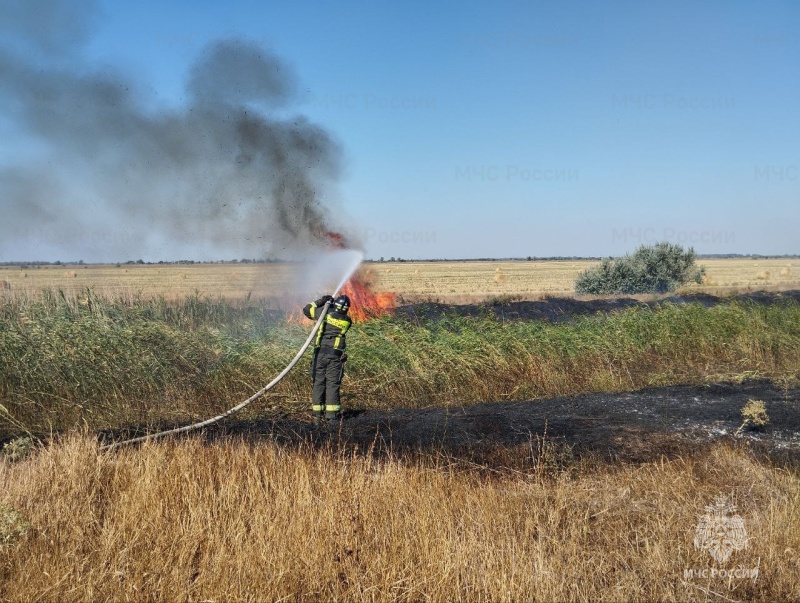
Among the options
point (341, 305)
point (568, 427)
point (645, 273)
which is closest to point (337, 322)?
point (341, 305)

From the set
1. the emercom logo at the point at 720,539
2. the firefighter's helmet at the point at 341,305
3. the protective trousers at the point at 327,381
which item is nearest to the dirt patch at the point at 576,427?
the protective trousers at the point at 327,381

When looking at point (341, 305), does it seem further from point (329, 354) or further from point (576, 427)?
point (576, 427)

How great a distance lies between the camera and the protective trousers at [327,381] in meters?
8.55

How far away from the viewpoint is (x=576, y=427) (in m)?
7.66

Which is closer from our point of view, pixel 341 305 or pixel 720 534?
pixel 720 534

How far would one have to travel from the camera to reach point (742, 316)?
1420 centimetres

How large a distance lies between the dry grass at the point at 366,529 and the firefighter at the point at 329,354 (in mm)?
2485

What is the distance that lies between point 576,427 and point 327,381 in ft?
10.1

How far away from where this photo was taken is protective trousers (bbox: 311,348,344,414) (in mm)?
8555

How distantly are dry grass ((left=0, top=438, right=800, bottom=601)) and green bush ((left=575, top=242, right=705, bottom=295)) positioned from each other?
28.3 m

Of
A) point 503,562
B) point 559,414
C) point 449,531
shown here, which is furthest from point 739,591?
point 559,414

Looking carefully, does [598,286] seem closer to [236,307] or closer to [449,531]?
[236,307]

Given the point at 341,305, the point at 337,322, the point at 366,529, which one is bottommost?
the point at 366,529

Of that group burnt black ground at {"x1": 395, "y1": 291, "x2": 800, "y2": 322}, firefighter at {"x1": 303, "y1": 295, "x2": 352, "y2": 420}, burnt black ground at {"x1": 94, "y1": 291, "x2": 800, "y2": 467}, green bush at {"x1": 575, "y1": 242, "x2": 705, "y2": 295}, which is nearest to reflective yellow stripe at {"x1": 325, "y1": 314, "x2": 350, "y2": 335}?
firefighter at {"x1": 303, "y1": 295, "x2": 352, "y2": 420}
